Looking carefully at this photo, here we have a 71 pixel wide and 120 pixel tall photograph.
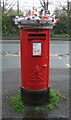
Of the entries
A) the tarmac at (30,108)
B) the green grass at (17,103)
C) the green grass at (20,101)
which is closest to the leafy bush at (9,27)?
the tarmac at (30,108)

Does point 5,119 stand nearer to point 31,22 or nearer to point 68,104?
point 68,104

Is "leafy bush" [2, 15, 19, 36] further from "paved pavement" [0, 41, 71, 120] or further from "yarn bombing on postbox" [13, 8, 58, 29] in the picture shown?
"yarn bombing on postbox" [13, 8, 58, 29]

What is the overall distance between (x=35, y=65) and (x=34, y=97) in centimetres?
64

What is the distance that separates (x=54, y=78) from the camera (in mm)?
8008

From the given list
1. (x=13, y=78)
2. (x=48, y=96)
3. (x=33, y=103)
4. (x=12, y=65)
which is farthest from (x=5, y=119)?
(x=12, y=65)

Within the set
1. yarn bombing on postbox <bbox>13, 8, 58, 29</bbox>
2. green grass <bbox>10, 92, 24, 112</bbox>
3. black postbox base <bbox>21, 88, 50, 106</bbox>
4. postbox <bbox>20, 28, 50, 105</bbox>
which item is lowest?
green grass <bbox>10, 92, 24, 112</bbox>

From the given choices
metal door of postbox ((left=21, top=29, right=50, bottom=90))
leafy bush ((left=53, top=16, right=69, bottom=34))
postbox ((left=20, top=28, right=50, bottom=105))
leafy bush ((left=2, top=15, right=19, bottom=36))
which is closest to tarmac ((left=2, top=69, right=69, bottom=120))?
postbox ((left=20, top=28, right=50, bottom=105))

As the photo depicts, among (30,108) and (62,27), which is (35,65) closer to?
(30,108)

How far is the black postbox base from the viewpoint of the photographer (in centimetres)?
566

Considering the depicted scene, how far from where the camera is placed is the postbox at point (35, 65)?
17.9ft

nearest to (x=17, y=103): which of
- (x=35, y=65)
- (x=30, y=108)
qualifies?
(x=30, y=108)

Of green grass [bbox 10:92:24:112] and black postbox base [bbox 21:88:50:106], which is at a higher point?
black postbox base [bbox 21:88:50:106]

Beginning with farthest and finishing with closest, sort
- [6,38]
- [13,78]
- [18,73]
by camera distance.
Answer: [6,38], [18,73], [13,78]

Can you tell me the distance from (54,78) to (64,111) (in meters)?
2.59
